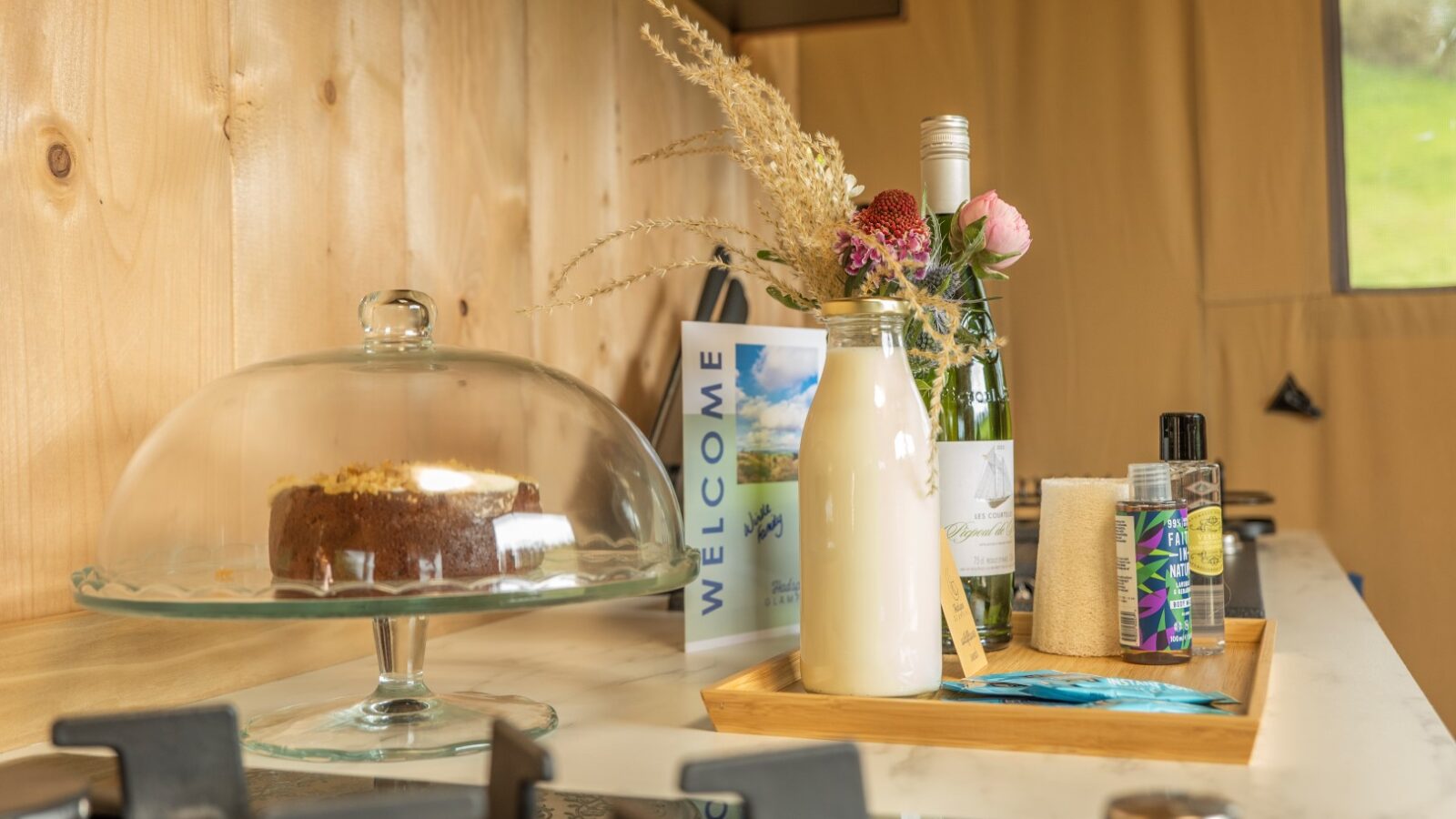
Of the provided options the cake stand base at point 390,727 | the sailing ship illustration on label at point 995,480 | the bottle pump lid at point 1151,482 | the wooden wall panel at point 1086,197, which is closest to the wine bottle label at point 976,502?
the sailing ship illustration on label at point 995,480

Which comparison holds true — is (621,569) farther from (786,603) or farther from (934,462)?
(786,603)

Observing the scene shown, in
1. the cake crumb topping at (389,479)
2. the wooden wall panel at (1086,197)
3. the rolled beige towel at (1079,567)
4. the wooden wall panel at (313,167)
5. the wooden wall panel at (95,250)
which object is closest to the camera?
the cake crumb topping at (389,479)

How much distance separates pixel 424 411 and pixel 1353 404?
2235 mm

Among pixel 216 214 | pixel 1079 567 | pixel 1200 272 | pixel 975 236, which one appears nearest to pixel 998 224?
pixel 975 236

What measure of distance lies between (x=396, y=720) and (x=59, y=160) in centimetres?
45

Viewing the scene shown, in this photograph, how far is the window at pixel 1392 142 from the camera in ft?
8.22

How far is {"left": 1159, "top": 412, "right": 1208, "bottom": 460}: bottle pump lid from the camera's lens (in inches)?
39.0

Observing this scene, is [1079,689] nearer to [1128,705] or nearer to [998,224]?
[1128,705]

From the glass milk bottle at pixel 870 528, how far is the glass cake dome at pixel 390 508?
97 mm

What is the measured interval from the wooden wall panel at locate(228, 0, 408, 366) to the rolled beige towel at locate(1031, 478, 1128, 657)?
660mm

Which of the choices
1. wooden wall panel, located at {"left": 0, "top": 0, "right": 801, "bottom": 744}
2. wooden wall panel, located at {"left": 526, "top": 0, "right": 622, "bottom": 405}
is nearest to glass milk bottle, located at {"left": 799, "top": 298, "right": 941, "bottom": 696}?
wooden wall panel, located at {"left": 0, "top": 0, "right": 801, "bottom": 744}

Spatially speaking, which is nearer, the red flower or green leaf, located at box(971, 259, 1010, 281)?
the red flower

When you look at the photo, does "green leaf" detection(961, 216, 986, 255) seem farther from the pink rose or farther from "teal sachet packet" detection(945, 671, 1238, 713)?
"teal sachet packet" detection(945, 671, 1238, 713)

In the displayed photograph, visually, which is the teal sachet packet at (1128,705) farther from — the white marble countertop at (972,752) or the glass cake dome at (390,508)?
the glass cake dome at (390,508)
